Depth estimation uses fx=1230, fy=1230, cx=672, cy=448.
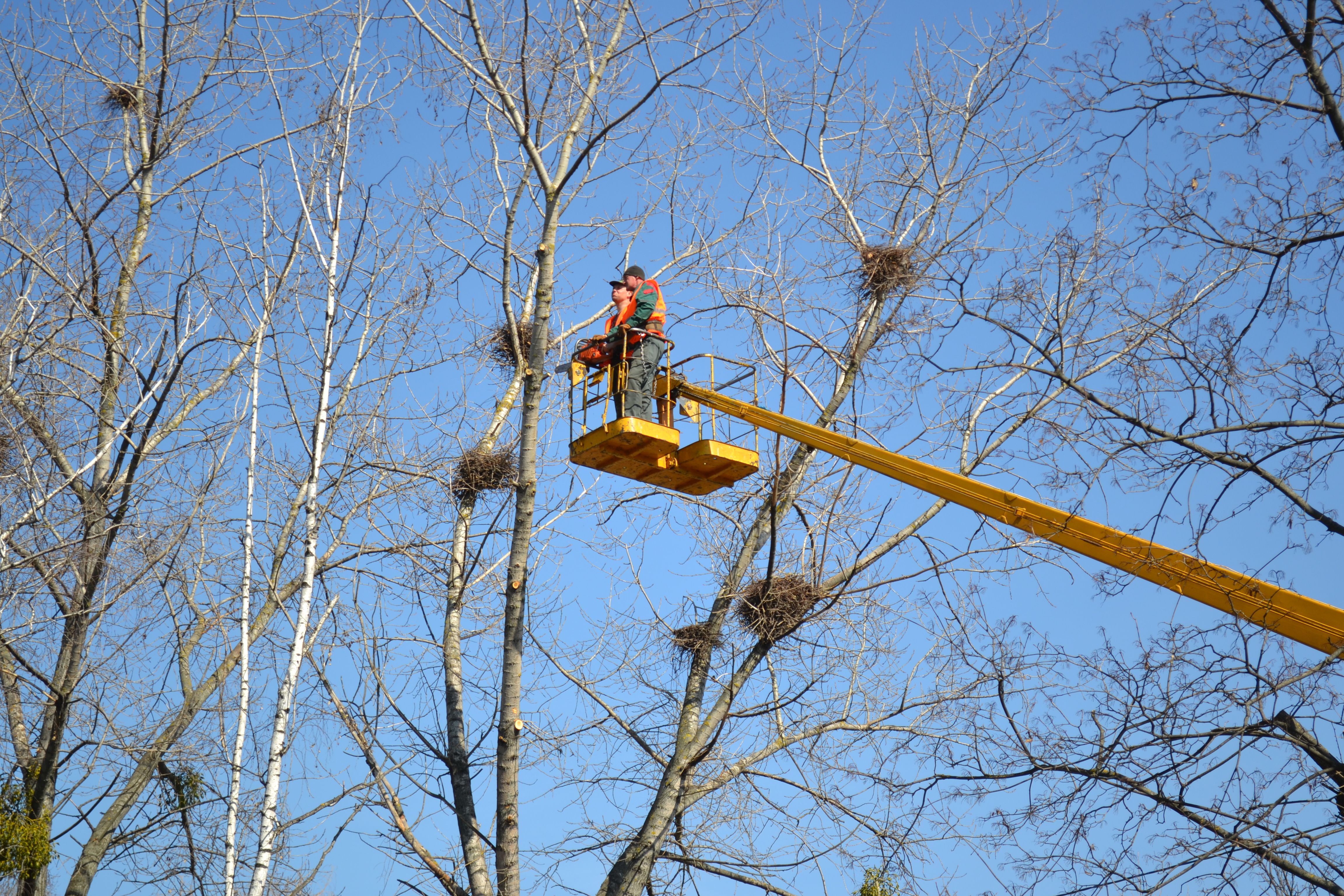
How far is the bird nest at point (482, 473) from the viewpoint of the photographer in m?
11.1

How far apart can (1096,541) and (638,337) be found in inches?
151

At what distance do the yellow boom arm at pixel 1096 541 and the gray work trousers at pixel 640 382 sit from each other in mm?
508

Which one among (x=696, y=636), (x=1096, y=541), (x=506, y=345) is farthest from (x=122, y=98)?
(x=1096, y=541)

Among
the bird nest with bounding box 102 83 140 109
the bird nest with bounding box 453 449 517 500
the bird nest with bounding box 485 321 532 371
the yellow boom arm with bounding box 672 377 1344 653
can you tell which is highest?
the bird nest with bounding box 102 83 140 109

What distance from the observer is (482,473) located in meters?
11.1

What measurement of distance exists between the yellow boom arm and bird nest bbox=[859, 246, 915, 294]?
2.15 meters

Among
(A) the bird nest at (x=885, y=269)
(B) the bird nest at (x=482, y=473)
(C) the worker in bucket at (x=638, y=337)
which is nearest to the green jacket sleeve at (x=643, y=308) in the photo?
(C) the worker in bucket at (x=638, y=337)

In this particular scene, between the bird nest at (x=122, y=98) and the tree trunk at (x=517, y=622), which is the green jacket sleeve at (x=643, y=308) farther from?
the bird nest at (x=122, y=98)

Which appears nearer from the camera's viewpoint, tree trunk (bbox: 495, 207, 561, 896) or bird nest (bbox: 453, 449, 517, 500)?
tree trunk (bbox: 495, 207, 561, 896)

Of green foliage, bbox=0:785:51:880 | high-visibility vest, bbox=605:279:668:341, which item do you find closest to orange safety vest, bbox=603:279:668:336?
high-visibility vest, bbox=605:279:668:341

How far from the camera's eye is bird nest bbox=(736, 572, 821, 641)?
10367 mm

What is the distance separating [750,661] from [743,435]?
2078mm

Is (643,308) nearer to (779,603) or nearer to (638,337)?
(638,337)

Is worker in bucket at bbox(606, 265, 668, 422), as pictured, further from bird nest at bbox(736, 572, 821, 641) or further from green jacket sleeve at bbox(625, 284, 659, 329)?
bird nest at bbox(736, 572, 821, 641)
